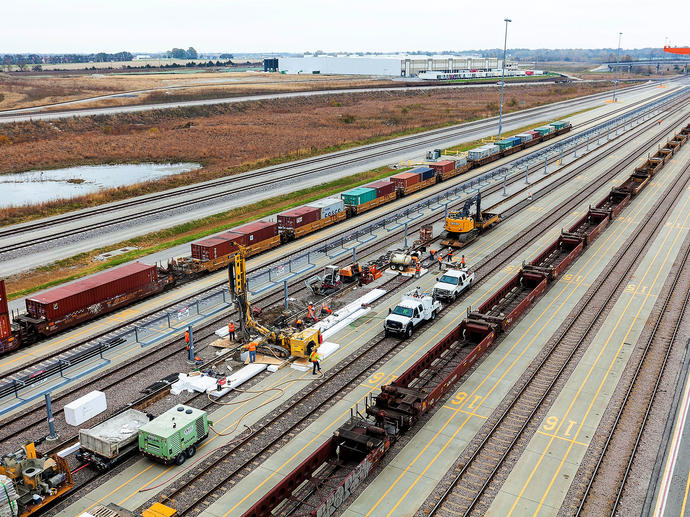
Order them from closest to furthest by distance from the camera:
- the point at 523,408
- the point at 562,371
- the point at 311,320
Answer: the point at 523,408
the point at 562,371
the point at 311,320

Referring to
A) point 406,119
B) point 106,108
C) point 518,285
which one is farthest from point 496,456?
point 106,108

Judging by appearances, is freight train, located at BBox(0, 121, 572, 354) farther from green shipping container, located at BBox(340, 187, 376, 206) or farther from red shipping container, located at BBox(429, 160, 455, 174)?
red shipping container, located at BBox(429, 160, 455, 174)

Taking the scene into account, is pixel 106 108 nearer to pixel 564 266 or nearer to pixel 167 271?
pixel 167 271

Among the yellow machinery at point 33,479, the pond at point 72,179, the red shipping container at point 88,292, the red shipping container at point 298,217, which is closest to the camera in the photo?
the yellow machinery at point 33,479

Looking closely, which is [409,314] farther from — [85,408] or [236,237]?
[236,237]

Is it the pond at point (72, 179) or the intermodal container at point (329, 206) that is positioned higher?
the intermodal container at point (329, 206)

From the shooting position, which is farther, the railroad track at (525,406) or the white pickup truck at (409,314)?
the white pickup truck at (409,314)

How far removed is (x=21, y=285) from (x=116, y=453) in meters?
25.5

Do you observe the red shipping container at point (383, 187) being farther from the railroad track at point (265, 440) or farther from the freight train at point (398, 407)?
the railroad track at point (265, 440)

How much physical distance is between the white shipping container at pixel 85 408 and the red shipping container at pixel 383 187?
4247cm

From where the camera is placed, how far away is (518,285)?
142 feet

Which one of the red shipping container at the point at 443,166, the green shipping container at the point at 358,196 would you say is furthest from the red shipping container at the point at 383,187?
Answer: the red shipping container at the point at 443,166

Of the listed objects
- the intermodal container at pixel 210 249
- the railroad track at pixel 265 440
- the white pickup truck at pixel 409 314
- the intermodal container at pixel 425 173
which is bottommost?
the railroad track at pixel 265 440

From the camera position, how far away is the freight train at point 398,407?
2147 cm
